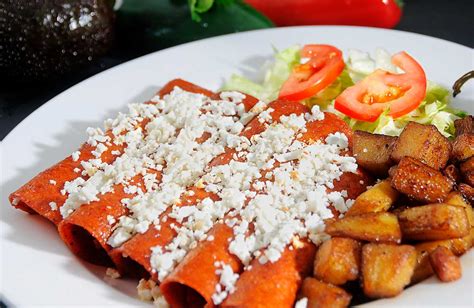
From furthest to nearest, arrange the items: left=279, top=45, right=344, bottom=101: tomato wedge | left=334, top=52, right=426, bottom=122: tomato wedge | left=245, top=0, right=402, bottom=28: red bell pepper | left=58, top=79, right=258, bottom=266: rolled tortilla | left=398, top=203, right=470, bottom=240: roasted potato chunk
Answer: left=245, top=0, right=402, bottom=28: red bell pepper < left=279, top=45, right=344, bottom=101: tomato wedge < left=334, top=52, right=426, bottom=122: tomato wedge < left=58, top=79, right=258, bottom=266: rolled tortilla < left=398, top=203, right=470, bottom=240: roasted potato chunk

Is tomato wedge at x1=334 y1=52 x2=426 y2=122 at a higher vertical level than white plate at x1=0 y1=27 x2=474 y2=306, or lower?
higher

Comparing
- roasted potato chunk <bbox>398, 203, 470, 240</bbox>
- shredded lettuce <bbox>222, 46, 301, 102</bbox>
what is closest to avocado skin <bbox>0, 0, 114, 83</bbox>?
shredded lettuce <bbox>222, 46, 301, 102</bbox>

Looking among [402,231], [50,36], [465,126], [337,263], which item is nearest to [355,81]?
[465,126]

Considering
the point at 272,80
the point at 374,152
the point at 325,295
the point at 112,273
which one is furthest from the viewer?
the point at 272,80

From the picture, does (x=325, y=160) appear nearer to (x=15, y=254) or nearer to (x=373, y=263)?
(x=373, y=263)

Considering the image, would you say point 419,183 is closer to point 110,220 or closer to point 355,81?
point 110,220

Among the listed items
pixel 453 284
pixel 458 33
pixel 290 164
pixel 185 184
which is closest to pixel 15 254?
pixel 185 184

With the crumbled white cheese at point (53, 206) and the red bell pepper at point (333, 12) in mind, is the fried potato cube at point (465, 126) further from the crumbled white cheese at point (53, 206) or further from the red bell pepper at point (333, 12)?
the red bell pepper at point (333, 12)

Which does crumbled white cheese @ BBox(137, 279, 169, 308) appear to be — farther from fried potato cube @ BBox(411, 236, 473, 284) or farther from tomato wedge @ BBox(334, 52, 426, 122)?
tomato wedge @ BBox(334, 52, 426, 122)
